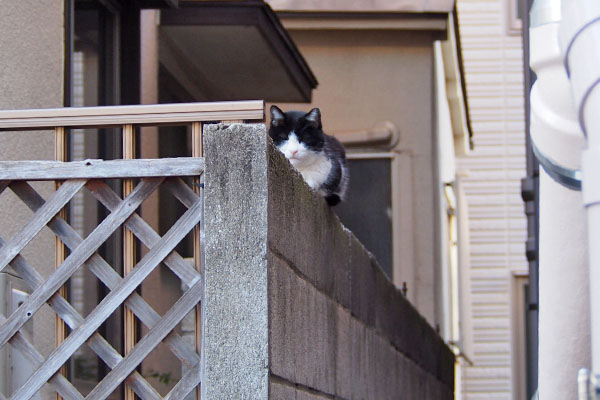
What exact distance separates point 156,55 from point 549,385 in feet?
16.2

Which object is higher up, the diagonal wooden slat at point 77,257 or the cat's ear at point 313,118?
the cat's ear at point 313,118

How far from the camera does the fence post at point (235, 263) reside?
244 centimetres

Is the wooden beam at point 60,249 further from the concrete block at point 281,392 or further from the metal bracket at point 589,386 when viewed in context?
the metal bracket at point 589,386

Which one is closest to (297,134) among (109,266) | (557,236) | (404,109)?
(109,266)

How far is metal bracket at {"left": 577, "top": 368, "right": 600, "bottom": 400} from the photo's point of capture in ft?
5.01

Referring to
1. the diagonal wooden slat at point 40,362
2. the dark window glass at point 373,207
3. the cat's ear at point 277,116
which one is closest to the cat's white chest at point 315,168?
the cat's ear at point 277,116

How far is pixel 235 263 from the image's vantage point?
97.6 inches

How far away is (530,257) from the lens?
6527 millimetres

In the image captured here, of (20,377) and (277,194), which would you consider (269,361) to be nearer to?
(277,194)

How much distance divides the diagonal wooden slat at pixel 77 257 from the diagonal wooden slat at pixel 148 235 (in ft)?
0.13

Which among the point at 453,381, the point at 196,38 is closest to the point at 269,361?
the point at 196,38

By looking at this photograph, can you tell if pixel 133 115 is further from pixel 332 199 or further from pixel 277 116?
pixel 277 116

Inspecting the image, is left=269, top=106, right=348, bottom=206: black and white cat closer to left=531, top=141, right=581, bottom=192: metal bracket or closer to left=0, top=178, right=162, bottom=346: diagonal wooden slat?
left=0, top=178, right=162, bottom=346: diagonal wooden slat

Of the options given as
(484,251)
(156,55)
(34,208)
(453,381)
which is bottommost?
(453,381)
